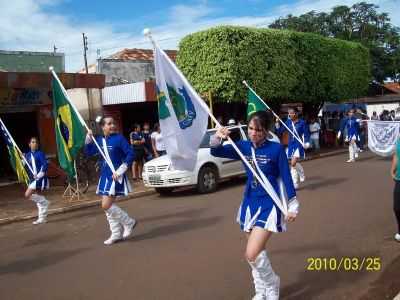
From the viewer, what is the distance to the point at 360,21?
40.1m

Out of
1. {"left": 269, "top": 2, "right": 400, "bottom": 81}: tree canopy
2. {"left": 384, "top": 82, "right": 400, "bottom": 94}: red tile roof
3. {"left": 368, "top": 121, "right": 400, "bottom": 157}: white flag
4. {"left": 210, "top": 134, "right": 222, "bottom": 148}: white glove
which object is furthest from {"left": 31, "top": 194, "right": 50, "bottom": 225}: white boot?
{"left": 384, "top": 82, "right": 400, "bottom": 94}: red tile roof

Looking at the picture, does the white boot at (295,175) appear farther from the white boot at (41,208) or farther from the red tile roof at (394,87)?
the red tile roof at (394,87)

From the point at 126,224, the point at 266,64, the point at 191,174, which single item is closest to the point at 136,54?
the point at 266,64

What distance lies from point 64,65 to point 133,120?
12.6ft

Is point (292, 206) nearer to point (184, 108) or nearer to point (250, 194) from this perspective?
point (250, 194)

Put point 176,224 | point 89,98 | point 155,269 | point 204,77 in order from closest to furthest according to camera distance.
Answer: point 155,269 < point 176,224 < point 204,77 < point 89,98

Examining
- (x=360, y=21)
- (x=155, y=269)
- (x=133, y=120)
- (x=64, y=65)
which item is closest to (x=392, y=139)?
(x=155, y=269)

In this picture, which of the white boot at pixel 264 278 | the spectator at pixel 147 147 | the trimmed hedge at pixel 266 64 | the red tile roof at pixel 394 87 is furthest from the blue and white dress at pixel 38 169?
the red tile roof at pixel 394 87

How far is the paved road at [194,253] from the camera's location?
5.07 m

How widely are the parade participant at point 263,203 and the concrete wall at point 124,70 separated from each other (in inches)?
776

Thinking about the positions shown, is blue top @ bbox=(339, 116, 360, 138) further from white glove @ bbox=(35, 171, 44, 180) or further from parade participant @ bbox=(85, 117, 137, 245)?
parade participant @ bbox=(85, 117, 137, 245)

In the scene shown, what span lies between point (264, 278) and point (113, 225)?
3.54 meters

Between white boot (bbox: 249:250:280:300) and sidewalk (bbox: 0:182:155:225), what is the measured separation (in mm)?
7492
